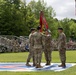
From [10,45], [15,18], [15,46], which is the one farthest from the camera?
[15,18]

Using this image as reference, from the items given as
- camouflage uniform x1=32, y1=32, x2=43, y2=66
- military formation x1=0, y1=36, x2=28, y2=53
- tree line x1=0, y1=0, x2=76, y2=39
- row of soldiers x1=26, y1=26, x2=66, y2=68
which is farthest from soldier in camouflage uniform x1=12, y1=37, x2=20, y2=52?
camouflage uniform x1=32, y1=32, x2=43, y2=66

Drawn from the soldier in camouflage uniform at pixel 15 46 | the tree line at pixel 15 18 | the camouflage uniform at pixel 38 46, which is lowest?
the soldier in camouflage uniform at pixel 15 46

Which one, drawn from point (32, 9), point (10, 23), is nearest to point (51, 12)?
point (32, 9)

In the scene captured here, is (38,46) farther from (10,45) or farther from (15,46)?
(10,45)

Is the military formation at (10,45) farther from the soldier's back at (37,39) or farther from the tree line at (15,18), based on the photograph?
the soldier's back at (37,39)

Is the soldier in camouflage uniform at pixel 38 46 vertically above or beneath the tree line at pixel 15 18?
beneath

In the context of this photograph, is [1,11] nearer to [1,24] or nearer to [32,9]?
[1,24]

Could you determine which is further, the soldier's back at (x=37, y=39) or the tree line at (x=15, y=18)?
the tree line at (x=15, y=18)

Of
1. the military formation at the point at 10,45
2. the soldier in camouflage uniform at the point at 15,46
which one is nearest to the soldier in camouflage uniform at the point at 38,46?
the military formation at the point at 10,45

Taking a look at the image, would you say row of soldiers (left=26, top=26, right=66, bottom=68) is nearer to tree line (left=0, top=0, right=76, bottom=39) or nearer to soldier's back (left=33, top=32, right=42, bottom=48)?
soldier's back (left=33, top=32, right=42, bottom=48)

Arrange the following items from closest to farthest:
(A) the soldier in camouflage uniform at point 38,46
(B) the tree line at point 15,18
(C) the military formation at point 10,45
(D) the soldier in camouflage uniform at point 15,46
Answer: (A) the soldier in camouflage uniform at point 38,46, (C) the military formation at point 10,45, (D) the soldier in camouflage uniform at point 15,46, (B) the tree line at point 15,18

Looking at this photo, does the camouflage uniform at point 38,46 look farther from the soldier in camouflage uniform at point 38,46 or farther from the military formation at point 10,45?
the military formation at point 10,45

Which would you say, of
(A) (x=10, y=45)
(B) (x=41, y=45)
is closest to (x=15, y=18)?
(A) (x=10, y=45)

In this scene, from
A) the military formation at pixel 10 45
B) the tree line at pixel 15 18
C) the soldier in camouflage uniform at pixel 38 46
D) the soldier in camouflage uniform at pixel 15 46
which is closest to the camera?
the soldier in camouflage uniform at pixel 38 46
